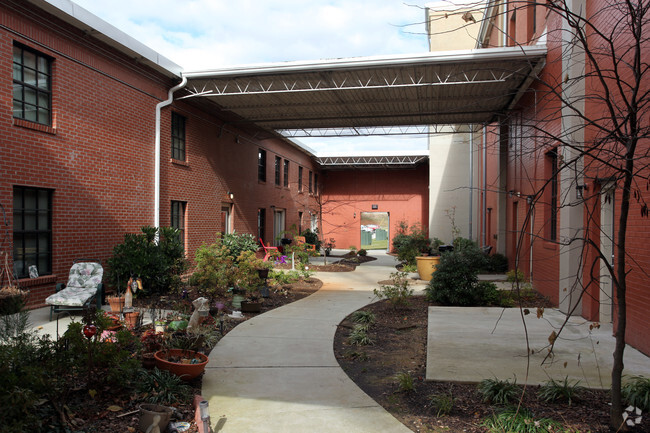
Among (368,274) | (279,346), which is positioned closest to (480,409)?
(279,346)

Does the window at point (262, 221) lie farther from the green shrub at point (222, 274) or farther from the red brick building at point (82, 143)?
the green shrub at point (222, 274)

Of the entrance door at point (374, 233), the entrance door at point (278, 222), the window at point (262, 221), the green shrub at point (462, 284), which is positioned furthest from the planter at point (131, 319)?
the entrance door at point (374, 233)

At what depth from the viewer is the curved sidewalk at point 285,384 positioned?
383 cm

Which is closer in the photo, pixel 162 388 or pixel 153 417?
pixel 153 417

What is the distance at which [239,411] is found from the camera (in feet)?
13.4

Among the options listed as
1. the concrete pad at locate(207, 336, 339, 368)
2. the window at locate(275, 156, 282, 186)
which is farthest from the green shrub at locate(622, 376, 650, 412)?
the window at locate(275, 156, 282, 186)

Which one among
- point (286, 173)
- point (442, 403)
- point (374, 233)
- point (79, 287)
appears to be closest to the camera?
point (442, 403)

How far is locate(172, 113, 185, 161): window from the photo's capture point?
44.1 ft

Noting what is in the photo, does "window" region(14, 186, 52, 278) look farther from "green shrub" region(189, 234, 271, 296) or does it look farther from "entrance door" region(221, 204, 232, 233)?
"entrance door" region(221, 204, 232, 233)

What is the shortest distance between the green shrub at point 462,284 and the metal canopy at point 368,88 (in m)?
2.98

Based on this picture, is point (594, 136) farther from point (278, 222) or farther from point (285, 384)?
point (278, 222)

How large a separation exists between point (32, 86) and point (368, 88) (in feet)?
25.5

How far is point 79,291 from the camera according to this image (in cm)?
790

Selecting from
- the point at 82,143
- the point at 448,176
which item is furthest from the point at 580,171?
the point at 448,176
